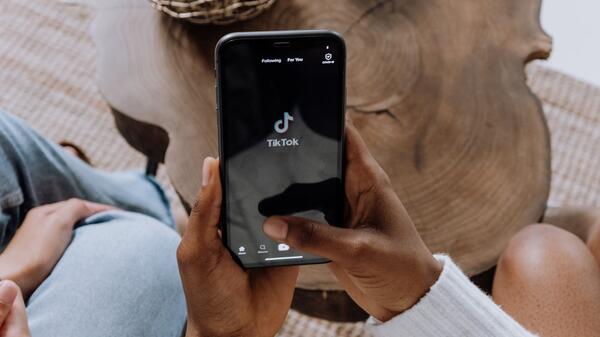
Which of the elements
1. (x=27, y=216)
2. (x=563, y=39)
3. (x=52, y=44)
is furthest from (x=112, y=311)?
(x=563, y=39)

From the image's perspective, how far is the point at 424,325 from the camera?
0.62 m

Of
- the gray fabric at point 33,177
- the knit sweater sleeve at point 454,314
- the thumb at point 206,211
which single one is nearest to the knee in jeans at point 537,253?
the knit sweater sleeve at point 454,314

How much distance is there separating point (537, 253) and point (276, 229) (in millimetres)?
364

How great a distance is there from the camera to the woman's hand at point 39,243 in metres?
0.71

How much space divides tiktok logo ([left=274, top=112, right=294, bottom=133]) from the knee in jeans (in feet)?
1.18

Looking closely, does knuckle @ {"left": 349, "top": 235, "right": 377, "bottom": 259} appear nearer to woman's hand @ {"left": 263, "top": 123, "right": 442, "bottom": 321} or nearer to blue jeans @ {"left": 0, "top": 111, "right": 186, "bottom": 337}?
woman's hand @ {"left": 263, "top": 123, "right": 442, "bottom": 321}

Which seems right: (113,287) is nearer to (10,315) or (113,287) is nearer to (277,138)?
(10,315)

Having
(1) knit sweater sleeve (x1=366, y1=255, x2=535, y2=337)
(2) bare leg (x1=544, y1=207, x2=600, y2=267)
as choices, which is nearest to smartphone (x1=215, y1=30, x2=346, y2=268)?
(1) knit sweater sleeve (x1=366, y1=255, x2=535, y2=337)

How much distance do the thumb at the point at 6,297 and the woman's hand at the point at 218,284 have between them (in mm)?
165

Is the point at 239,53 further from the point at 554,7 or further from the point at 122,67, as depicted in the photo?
the point at 554,7

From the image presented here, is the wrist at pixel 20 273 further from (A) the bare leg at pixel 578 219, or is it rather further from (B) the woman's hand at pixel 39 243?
(A) the bare leg at pixel 578 219

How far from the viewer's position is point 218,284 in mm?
580

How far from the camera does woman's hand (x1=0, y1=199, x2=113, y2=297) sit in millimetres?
711

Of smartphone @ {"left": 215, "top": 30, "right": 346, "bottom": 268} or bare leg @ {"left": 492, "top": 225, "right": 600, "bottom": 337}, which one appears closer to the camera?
smartphone @ {"left": 215, "top": 30, "right": 346, "bottom": 268}
